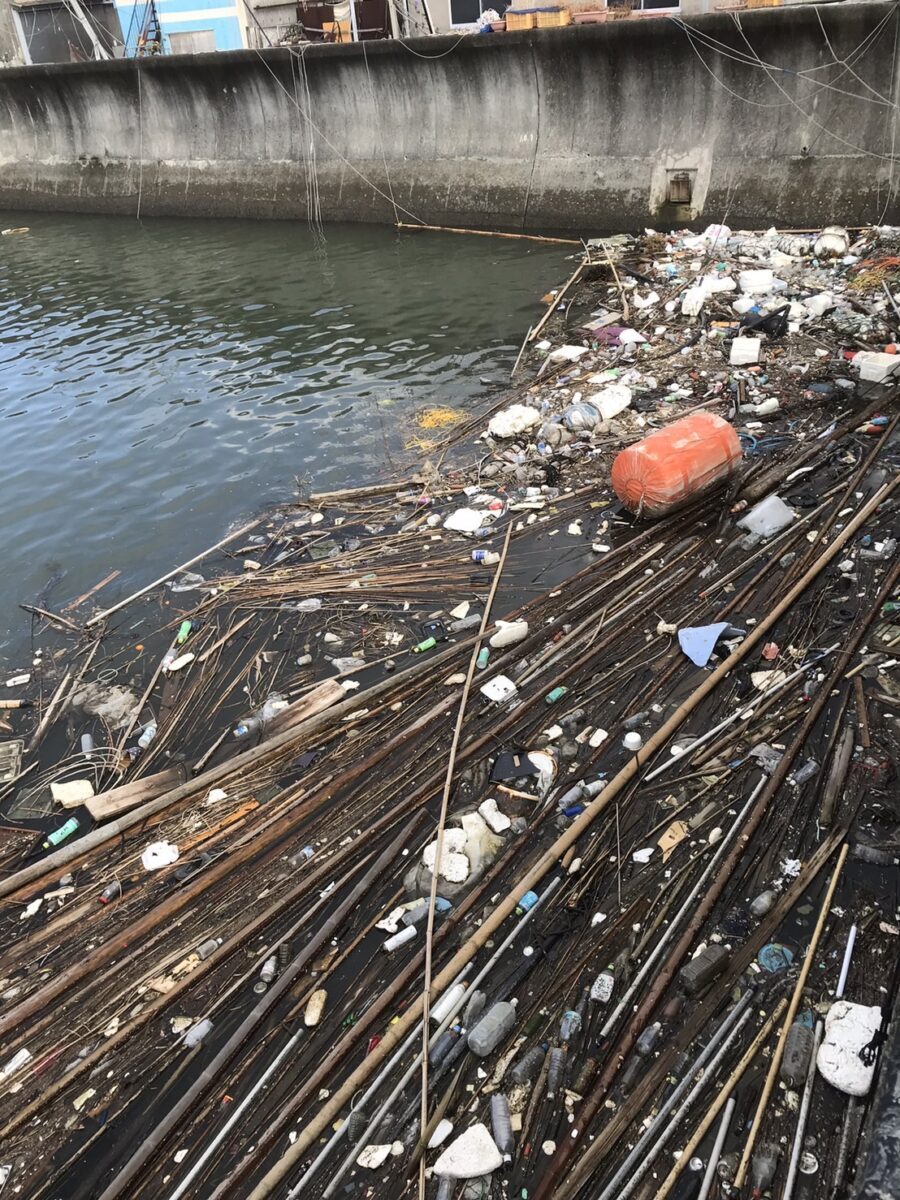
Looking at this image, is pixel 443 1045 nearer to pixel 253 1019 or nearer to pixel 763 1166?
pixel 253 1019

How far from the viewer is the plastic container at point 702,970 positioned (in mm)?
3328

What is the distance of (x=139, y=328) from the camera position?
1447cm

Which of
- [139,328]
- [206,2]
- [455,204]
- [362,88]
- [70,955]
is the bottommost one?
[70,955]

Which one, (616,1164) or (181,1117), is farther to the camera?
(181,1117)

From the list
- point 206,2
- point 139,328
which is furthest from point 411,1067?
point 206,2

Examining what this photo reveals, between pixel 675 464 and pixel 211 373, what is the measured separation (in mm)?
8525

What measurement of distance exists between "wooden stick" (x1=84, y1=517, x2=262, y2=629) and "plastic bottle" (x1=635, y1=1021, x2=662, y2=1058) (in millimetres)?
5798

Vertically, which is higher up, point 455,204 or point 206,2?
point 206,2

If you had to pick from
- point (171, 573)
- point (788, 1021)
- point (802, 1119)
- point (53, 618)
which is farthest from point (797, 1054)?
point (53, 618)

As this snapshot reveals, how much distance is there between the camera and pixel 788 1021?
10.3 ft

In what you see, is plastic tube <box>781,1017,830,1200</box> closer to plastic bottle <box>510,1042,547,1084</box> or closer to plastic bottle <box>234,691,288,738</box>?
plastic bottle <box>510,1042,547,1084</box>

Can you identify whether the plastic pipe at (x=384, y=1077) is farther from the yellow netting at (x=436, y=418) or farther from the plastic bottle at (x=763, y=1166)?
the yellow netting at (x=436, y=418)

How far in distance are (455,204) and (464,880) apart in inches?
717

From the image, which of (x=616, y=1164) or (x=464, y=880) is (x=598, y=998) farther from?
(x=464, y=880)
